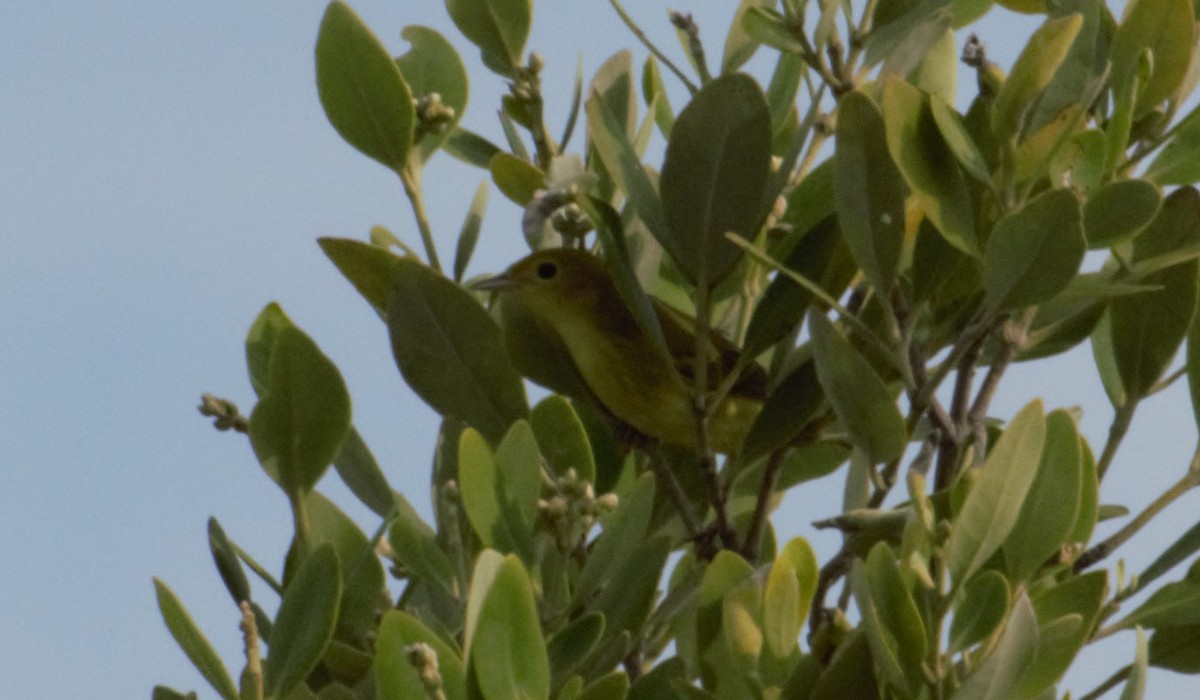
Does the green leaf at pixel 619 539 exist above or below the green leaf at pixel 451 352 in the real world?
below

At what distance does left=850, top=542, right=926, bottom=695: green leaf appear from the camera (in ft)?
6.14

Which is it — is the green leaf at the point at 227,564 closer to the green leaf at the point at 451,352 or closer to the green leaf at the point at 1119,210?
the green leaf at the point at 451,352

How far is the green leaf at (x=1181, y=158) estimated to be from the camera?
95.8 inches

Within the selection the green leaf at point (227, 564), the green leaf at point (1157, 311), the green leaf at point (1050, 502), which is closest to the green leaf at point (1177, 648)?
the green leaf at point (1157, 311)

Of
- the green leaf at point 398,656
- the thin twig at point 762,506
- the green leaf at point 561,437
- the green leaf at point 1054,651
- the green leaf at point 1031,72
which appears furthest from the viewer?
the green leaf at point 561,437

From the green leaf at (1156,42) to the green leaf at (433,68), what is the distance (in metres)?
0.97

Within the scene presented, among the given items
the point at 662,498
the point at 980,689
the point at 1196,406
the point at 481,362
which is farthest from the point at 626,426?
the point at 980,689

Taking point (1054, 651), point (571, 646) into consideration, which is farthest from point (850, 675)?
point (571, 646)

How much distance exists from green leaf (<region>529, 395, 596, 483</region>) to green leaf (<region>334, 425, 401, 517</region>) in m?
0.24

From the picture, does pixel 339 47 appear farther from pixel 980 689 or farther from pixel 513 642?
pixel 980 689

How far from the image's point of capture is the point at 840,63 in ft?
8.71

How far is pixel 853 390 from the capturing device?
2.25 m

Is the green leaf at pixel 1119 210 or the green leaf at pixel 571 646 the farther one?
the green leaf at pixel 1119 210

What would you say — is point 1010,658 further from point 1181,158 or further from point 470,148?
point 470,148
